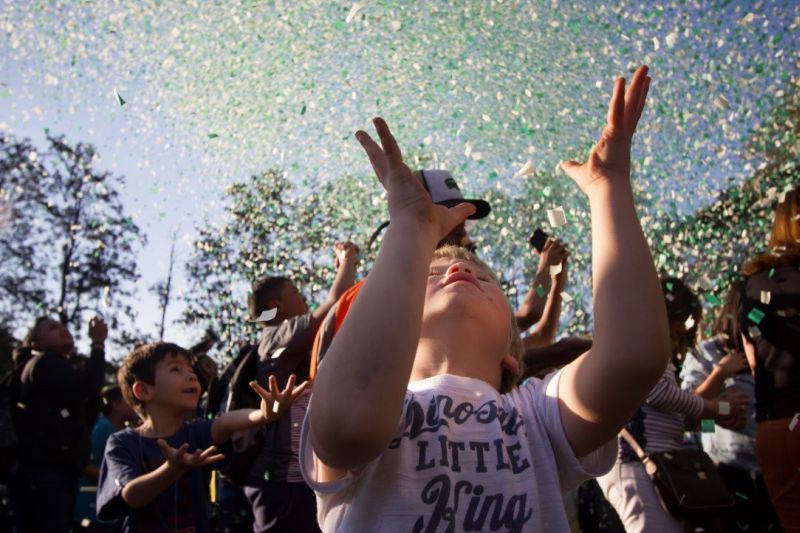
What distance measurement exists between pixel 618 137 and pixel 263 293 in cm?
349

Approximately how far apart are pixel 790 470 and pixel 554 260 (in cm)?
148

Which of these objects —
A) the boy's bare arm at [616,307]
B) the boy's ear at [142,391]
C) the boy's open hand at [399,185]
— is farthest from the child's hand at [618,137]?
the boy's ear at [142,391]

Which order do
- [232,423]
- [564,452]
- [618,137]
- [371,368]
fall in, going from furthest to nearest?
[232,423] < [564,452] < [618,137] < [371,368]

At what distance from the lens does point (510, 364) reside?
1.95 m

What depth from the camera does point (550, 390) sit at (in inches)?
68.1

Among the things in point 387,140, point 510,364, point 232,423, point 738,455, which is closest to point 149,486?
point 232,423

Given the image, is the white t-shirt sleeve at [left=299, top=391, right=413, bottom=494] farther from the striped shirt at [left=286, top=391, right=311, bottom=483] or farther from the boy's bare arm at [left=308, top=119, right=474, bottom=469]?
the striped shirt at [left=286, top=391, right=311, bottom=483]

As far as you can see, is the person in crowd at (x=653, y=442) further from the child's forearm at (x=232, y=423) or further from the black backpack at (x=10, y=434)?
the black backpack at (x=10, y=434)

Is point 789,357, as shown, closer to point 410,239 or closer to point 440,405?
point 440,405

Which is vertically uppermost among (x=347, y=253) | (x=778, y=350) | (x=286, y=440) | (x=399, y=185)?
(x=347, y=253)

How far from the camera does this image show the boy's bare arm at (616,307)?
1418 millimetres

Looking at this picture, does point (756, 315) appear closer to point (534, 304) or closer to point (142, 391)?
point (534, 304)

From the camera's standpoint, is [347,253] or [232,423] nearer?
[232,423]

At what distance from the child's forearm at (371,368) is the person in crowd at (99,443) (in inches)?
248
